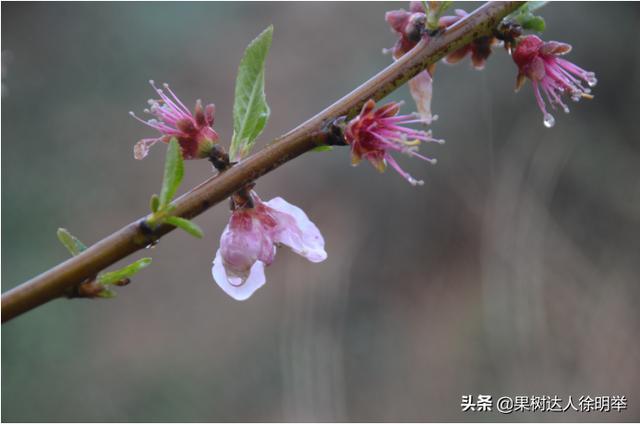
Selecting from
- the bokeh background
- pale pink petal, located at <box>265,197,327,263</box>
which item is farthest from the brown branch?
the bokeh background

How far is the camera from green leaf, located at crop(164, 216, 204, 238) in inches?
21.0

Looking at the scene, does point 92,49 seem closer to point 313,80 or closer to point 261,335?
point 313,80

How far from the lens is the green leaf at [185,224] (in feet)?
1.75

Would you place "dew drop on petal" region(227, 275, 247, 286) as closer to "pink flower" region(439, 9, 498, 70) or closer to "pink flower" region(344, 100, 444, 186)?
"pink flower" region(344, 100, 444, 186)

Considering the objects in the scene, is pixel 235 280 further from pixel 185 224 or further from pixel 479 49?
pixel 479 49

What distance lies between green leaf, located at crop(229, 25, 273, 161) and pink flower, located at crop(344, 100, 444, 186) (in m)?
0.09

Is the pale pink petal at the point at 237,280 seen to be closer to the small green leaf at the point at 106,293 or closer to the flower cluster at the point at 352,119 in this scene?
the flower cluster at the point at 352,119

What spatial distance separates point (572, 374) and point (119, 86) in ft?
9.84

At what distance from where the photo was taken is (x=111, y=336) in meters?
3.34

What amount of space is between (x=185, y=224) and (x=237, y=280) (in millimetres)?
184

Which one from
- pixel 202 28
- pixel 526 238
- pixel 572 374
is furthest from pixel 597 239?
pixel 202 28

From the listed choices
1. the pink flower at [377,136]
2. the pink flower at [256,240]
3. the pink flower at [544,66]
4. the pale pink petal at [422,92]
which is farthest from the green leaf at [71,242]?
the pink flower at [544,66]

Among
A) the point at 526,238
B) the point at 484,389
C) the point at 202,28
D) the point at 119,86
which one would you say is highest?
the point at 202,28

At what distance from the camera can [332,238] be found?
11.2ft
